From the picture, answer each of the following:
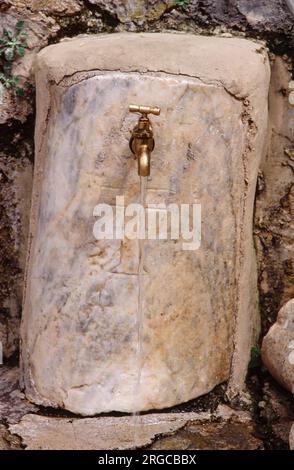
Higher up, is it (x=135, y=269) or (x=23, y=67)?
(x=23, y=67)

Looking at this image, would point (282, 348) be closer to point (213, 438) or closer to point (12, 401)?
point (213, 438)

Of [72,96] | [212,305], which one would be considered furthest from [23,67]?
[212,305]

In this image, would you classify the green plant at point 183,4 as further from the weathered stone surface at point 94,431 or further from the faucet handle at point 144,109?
the weathered stone surface at point 94,431

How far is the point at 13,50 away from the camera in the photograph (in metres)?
2.98

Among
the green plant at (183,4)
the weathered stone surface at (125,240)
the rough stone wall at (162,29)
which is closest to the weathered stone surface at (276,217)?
the rough stone wall at (162,29)

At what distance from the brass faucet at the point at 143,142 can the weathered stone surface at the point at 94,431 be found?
2.73ft

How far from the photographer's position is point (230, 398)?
2.82 meters

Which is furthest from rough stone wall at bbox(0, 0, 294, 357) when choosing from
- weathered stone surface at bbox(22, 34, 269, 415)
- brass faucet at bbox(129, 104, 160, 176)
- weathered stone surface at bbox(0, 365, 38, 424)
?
brass faucet at bbox(129, 104, 160, 176)

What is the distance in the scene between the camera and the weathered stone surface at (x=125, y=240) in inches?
102

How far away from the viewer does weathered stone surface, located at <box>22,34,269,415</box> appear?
8.50 feet

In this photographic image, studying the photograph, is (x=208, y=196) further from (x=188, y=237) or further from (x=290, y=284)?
(x=290, y=284)

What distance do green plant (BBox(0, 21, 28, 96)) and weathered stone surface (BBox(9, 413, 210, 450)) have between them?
1.24m

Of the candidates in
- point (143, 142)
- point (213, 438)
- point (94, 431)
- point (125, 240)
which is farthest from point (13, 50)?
point (213, 438)
